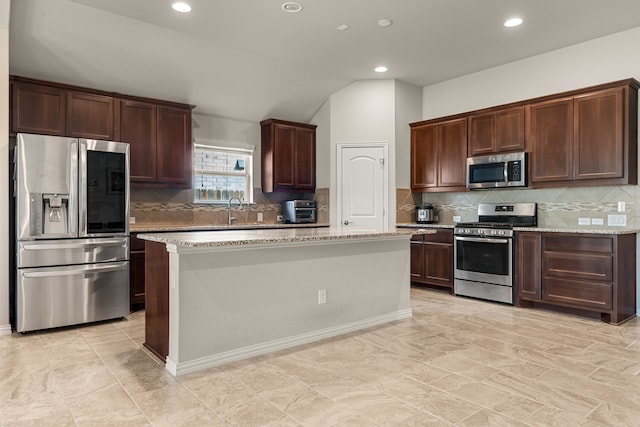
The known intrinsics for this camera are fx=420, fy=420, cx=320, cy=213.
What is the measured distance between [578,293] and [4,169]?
5.44 metres

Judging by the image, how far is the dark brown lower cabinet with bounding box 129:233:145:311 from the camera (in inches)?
174

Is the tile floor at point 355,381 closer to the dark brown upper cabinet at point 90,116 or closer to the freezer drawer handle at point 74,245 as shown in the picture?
the freezer drawer handle at point 74,245

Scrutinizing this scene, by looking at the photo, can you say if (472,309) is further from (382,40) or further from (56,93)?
(56,93)

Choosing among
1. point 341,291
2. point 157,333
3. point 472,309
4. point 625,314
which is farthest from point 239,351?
point 625,314

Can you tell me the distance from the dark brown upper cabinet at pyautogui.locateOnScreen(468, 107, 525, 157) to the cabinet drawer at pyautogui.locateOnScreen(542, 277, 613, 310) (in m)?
1.62

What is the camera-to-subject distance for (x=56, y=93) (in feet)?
14.4

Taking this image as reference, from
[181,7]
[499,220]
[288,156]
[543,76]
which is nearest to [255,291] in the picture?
[181,7]

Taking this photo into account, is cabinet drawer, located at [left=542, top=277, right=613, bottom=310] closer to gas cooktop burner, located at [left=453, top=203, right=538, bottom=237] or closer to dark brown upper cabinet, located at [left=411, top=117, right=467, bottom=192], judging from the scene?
gas cooktop burner, located at [left=453, top=203, right=538, bottom=237]

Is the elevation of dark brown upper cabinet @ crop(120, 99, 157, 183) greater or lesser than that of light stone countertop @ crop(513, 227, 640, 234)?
greater

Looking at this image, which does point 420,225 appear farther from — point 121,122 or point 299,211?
point 121,122

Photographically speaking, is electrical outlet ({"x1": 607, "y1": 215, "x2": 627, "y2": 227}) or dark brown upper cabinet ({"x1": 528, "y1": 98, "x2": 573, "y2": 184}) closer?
electrical outlet ({"x1": 607, "y1": 215, "x2": 627, "y2": 227})

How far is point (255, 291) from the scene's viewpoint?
3131 mm

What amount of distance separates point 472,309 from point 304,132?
11.6 feet

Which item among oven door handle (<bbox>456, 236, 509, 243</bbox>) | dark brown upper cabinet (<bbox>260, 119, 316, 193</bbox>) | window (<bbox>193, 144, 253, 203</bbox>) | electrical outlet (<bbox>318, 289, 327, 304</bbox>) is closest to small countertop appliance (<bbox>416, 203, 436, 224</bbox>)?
oven door handle (<bbox>456, 236, 509, 243</bbox>)
